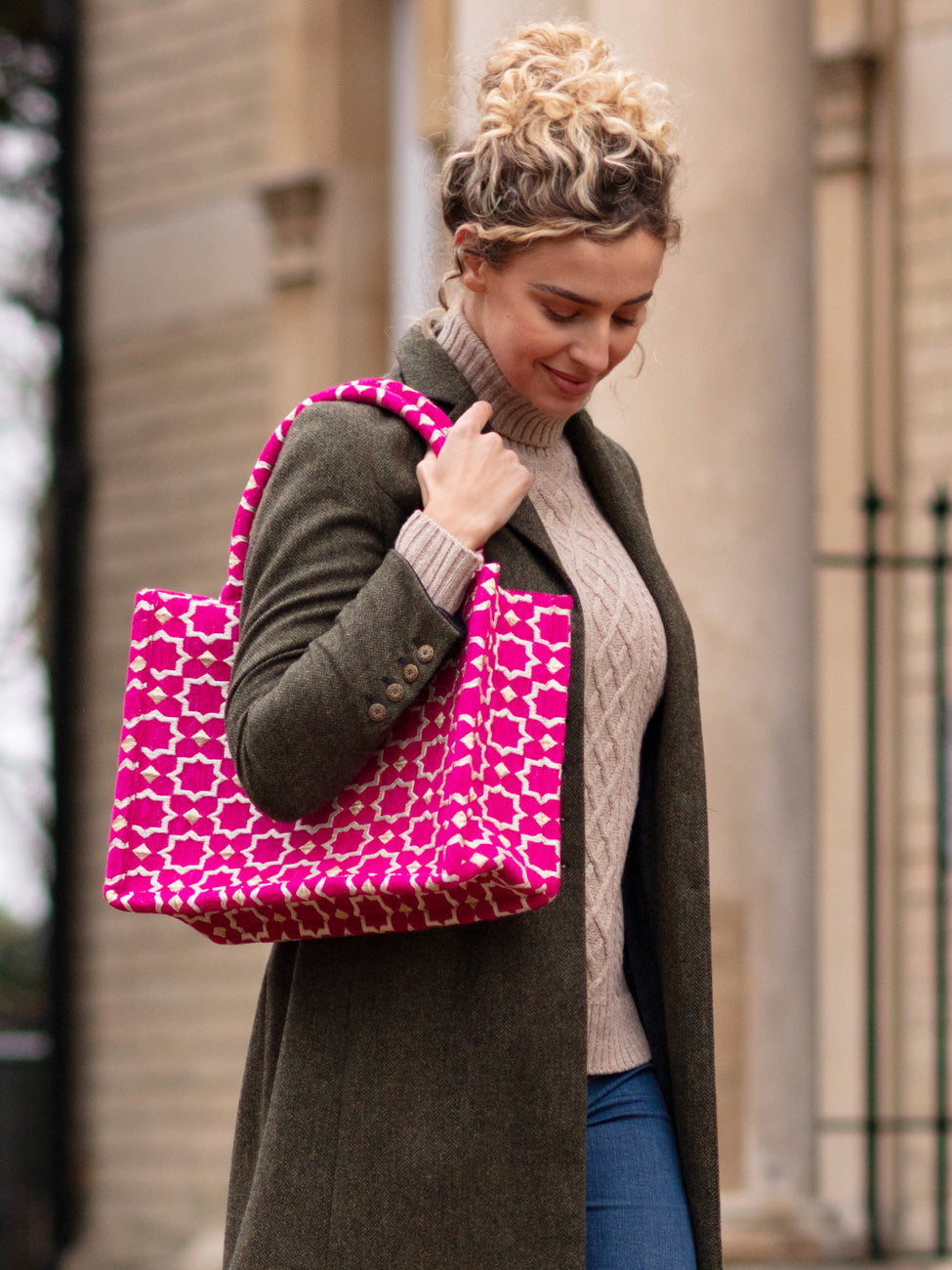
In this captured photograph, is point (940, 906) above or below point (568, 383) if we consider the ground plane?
below

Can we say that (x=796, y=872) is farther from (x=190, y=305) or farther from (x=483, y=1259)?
(x=190, y=305)

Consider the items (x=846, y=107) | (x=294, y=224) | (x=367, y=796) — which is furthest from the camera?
(x=294, y=224)

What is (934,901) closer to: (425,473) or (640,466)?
(640,466)

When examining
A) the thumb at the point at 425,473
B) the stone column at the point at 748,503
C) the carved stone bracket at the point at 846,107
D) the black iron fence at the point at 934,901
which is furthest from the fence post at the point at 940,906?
the thumb at the point at 425,473

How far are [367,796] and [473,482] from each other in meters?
0.32

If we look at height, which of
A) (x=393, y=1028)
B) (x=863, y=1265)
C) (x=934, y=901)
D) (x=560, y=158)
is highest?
(x=560, y=158)

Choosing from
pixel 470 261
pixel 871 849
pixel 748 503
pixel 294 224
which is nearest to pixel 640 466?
pixel 748 503

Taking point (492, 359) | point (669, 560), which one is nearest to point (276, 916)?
point (492, 359)

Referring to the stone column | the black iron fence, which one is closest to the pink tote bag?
the stone column

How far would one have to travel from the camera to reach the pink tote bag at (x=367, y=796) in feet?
6.57

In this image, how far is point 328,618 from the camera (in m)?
2.09

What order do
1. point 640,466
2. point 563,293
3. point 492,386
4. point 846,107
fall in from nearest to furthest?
point 563,293 < point 492,386 < point 640,466 < point 846,107

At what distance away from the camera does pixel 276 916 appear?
6.85 ft

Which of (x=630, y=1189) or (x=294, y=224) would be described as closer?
(x=630, y=1189)
